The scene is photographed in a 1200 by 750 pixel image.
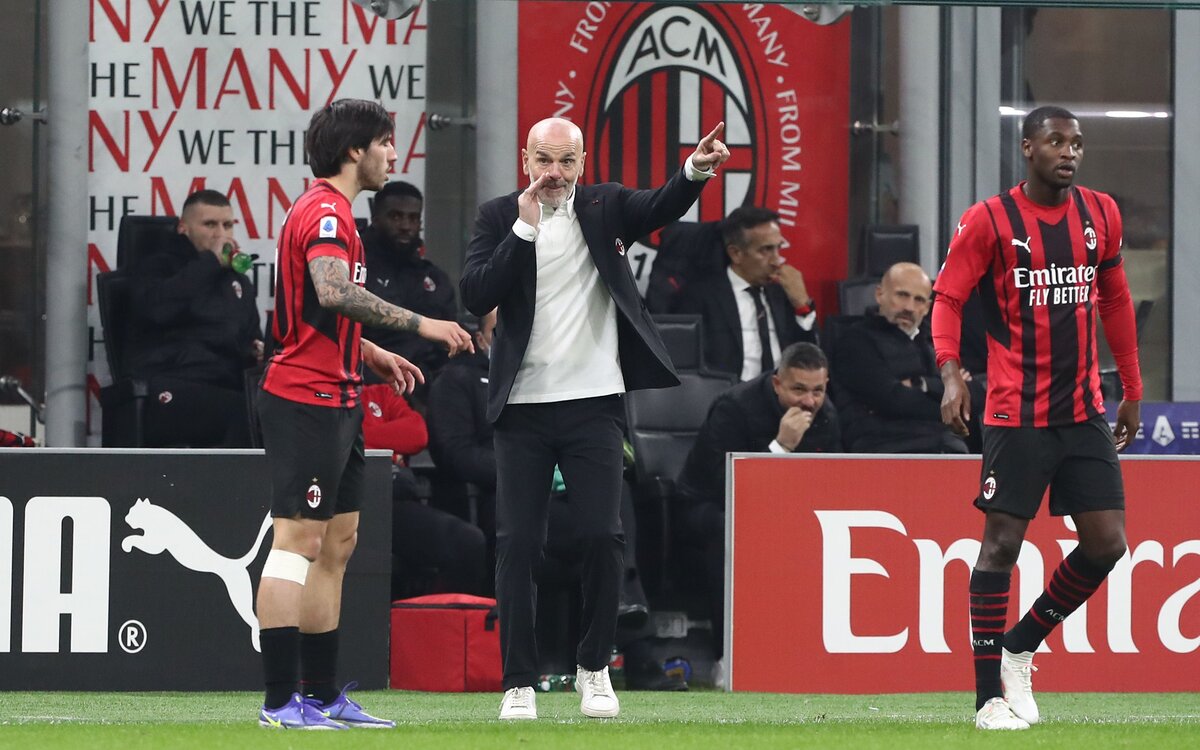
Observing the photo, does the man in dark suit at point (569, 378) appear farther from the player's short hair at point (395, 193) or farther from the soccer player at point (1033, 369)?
the player's short hair at point (395, 193)

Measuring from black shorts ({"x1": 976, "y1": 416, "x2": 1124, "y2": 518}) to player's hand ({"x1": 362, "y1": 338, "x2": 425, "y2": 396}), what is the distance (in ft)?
5.49

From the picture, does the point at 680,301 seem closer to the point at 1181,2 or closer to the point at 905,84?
the point at 905,84

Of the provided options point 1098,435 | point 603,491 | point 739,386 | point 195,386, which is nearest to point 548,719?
point 603,491

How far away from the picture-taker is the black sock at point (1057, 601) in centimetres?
606

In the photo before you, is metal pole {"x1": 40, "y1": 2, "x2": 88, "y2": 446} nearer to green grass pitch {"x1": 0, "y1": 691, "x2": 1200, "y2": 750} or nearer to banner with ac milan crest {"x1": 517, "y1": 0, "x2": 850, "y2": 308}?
banner with ac milan crest {"x1": 517, "y1": 0, "x2": 850, "y2": 308}

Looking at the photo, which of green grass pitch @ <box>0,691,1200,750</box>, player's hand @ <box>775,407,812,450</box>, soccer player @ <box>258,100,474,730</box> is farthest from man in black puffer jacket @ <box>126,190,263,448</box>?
soccer player @ <box>258,100,474,730</box>

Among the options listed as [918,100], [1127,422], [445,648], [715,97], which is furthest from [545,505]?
[918,100]

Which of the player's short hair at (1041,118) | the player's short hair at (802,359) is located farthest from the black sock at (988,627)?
the player's short hair at (802,359)

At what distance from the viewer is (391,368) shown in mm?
5906

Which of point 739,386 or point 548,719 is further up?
point 739,386

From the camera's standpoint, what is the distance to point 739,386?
30.3ft

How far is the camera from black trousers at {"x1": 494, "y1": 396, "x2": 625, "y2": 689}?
6.09 m

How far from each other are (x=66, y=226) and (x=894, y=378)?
4.24 meters

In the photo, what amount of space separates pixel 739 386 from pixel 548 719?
11.0ft
